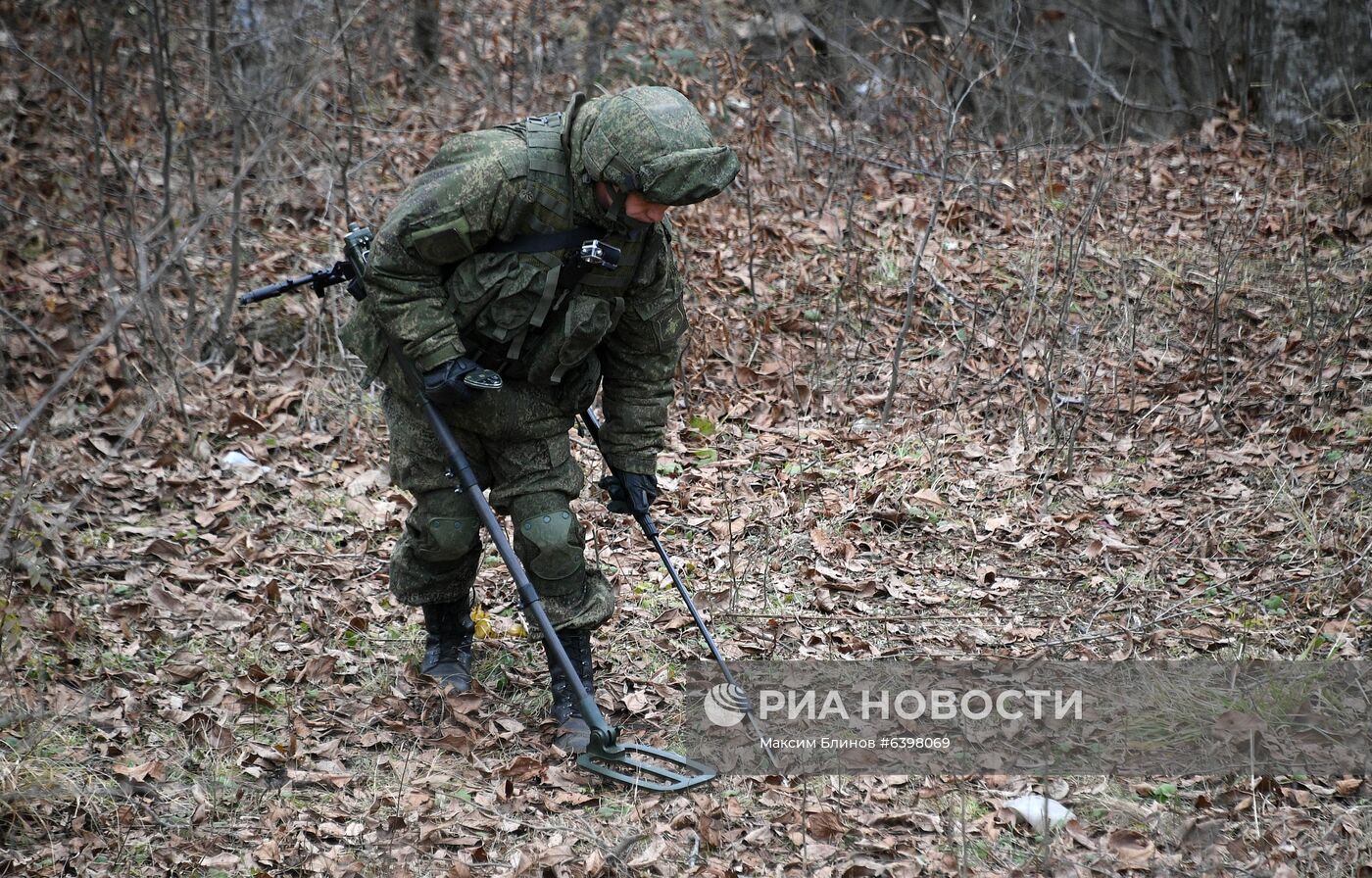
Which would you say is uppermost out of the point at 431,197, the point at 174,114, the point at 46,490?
the point at 174,114

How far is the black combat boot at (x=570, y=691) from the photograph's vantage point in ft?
13.7

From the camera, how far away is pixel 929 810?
3.71m

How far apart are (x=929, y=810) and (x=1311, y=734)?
138cm

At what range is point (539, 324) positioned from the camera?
389 cm

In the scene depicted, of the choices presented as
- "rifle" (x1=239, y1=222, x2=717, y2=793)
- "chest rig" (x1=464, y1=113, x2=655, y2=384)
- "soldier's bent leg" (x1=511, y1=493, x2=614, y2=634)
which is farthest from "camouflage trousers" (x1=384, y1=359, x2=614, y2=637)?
"chest rig" (x1=464, y1=113, x2=655, y2=384)

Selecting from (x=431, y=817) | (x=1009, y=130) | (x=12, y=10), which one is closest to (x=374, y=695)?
(x=431, y=817)

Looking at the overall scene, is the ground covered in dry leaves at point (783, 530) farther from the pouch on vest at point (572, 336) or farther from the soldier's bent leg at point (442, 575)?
the pouch on vest at point (572, 336)

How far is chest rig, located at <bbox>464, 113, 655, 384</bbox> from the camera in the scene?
381 centimetres

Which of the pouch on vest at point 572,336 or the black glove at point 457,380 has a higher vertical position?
the pouch on vest at point 572,336

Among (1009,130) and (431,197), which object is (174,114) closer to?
(431,197)

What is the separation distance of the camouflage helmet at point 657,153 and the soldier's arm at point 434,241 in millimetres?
330
